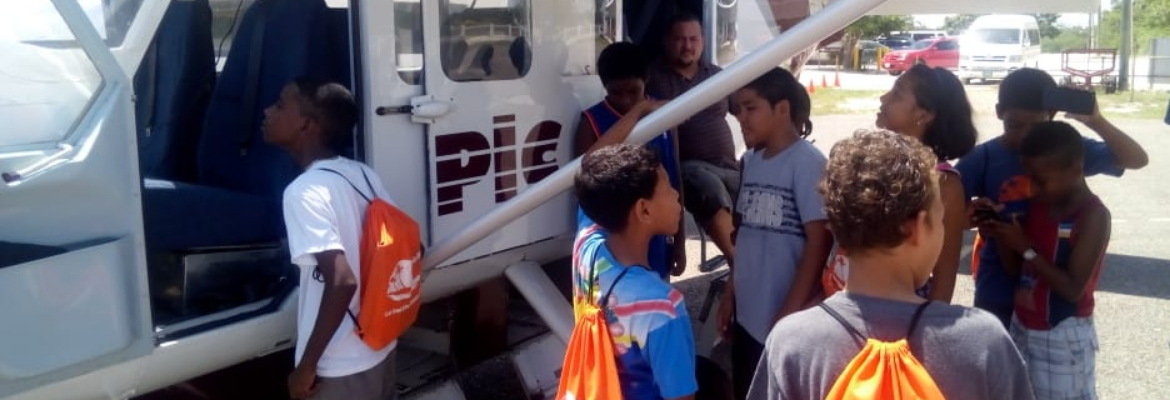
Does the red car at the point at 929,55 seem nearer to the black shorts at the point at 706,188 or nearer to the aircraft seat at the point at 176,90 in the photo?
the black shorts at the point at 706,188

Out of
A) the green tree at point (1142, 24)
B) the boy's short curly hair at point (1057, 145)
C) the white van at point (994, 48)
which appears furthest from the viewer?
the green tree at point (1142, 24)

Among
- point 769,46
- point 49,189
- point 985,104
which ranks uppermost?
point 769,46

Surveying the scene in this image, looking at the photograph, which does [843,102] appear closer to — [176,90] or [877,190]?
[176,90]

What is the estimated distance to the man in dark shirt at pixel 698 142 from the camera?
4445 mm

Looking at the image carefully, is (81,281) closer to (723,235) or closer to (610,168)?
(610,168)

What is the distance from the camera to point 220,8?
4.47 meters

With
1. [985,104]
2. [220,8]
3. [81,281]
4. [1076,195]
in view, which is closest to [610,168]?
[81,281]

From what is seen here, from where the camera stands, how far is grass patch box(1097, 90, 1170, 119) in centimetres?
2019

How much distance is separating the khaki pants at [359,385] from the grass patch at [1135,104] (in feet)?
61.3

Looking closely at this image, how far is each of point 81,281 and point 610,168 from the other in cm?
123

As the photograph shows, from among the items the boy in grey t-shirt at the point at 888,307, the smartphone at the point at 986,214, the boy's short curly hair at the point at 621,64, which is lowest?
the smartphone at the point at 986,214

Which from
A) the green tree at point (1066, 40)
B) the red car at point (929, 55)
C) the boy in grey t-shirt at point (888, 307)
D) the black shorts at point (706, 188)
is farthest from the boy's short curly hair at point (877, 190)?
the green tree at point (1066, 40)

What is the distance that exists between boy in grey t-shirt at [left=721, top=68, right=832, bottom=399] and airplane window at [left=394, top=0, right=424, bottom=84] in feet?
3.47

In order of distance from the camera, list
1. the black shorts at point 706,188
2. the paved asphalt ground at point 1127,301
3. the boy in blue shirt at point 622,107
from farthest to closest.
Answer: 1. the black shorts at point 706,188
2. the boy in blue shirt at point 622,107
3. the paved asphalt ground at point 1127,301
